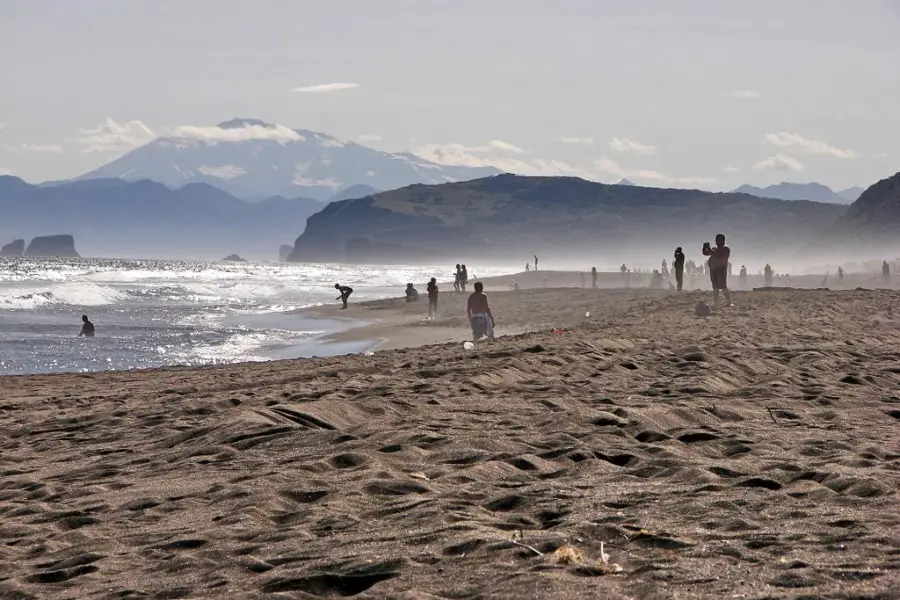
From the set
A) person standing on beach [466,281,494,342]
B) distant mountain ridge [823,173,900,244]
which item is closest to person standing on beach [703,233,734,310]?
person standing on beach [466,281,494,342]

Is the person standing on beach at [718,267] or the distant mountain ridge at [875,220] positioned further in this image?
the distant mountain ridge at [875,220]

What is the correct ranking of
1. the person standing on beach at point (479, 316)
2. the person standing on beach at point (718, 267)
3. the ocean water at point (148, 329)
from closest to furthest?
1. the person standing on beach at point (479, 316)
2. the person standing on beach at point (718, 267)
3. the ocean water at point (148, 329)

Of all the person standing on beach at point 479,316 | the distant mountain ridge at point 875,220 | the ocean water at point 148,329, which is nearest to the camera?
the person standing on beach at point 479,316

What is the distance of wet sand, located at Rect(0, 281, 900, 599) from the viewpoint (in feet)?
13.4

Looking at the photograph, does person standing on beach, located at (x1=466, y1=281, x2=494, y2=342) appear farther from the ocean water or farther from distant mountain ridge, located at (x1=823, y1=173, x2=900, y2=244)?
distant mountain ridge, located at (x1=823, y1=173, x2=900, y2=244)

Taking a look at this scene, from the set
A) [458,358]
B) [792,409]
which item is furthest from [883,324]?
[792,409]

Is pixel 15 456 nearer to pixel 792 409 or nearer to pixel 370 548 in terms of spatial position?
pixel 370 548

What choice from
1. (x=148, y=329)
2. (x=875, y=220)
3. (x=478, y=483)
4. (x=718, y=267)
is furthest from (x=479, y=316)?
(x=875, y=220)

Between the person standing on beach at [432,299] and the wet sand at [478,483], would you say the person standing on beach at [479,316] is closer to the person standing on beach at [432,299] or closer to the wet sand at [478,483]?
the wet sand at [478,483]

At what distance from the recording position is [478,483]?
225 inches

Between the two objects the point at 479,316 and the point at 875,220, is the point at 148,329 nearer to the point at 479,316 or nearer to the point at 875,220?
the point at 479,316

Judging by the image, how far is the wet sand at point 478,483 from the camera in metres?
4.08

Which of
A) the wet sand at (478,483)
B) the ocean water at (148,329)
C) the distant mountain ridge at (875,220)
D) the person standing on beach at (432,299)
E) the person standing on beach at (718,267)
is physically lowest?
the ocean water at (148,329)

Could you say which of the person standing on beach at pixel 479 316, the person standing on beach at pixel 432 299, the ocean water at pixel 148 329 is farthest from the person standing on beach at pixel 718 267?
the person standing on beach at pixel 432 299
